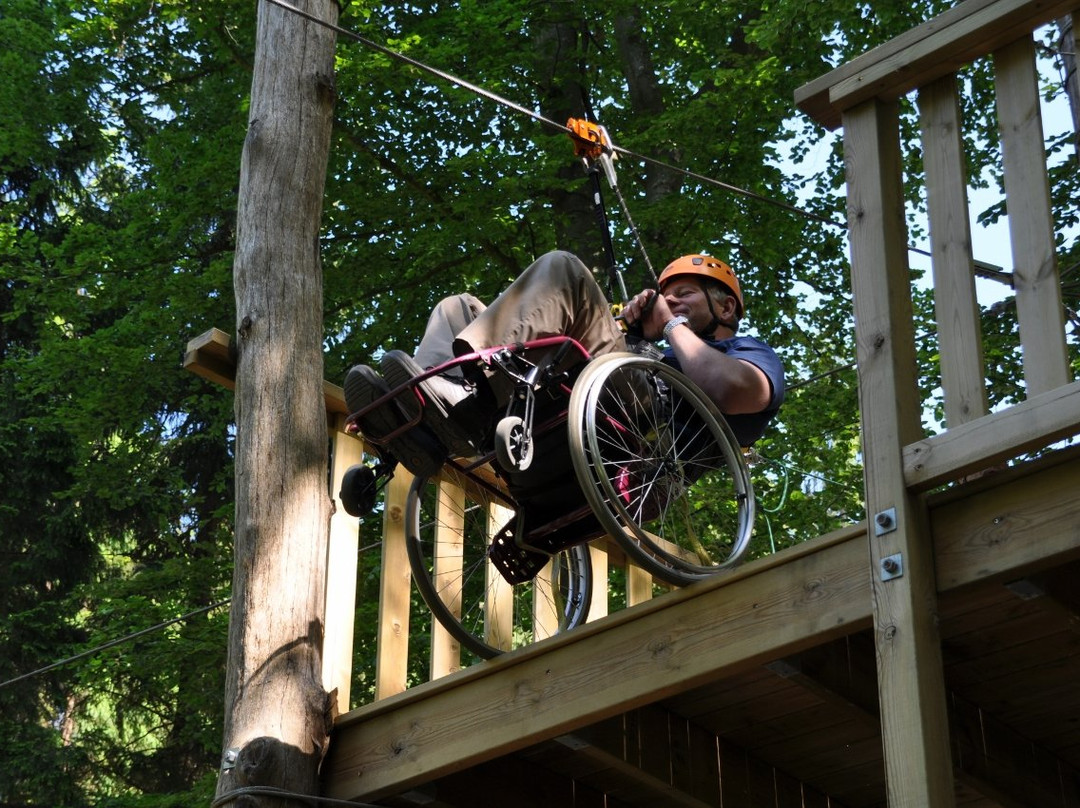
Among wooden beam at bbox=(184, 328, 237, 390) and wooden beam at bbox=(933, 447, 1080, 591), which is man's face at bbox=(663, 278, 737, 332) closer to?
wooden beam at bbox=(184, 328, 237, 390)

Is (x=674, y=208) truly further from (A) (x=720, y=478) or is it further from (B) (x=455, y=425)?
(B) (x=455, y=425)

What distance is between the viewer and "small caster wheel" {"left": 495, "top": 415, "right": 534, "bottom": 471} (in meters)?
4.20

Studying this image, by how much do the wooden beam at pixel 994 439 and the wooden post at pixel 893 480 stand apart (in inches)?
2.5

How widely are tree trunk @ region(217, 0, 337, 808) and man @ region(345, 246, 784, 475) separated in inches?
38.3

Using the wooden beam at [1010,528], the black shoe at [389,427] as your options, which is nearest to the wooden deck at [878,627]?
the wooden beam at [1010,528]

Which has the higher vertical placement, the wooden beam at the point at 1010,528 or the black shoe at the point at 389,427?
the black shoe at the point at 389,427

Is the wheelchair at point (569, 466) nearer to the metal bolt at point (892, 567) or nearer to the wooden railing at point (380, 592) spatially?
the wooden railing at point (380, 592)

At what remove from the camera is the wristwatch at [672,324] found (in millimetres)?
4855

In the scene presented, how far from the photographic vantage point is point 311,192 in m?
5.96

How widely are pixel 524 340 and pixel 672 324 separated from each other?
2.27 feet

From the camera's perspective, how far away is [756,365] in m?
4.86

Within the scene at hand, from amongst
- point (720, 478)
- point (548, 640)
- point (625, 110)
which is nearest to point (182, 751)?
point (720, 478)

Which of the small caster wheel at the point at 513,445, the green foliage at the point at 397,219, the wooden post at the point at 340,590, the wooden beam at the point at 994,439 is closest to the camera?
the wooden beam at the point at 994,439

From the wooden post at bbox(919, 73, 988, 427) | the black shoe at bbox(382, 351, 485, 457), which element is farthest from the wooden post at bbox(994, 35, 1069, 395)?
the black shoe at bbox(382, 351, 485, 457)
